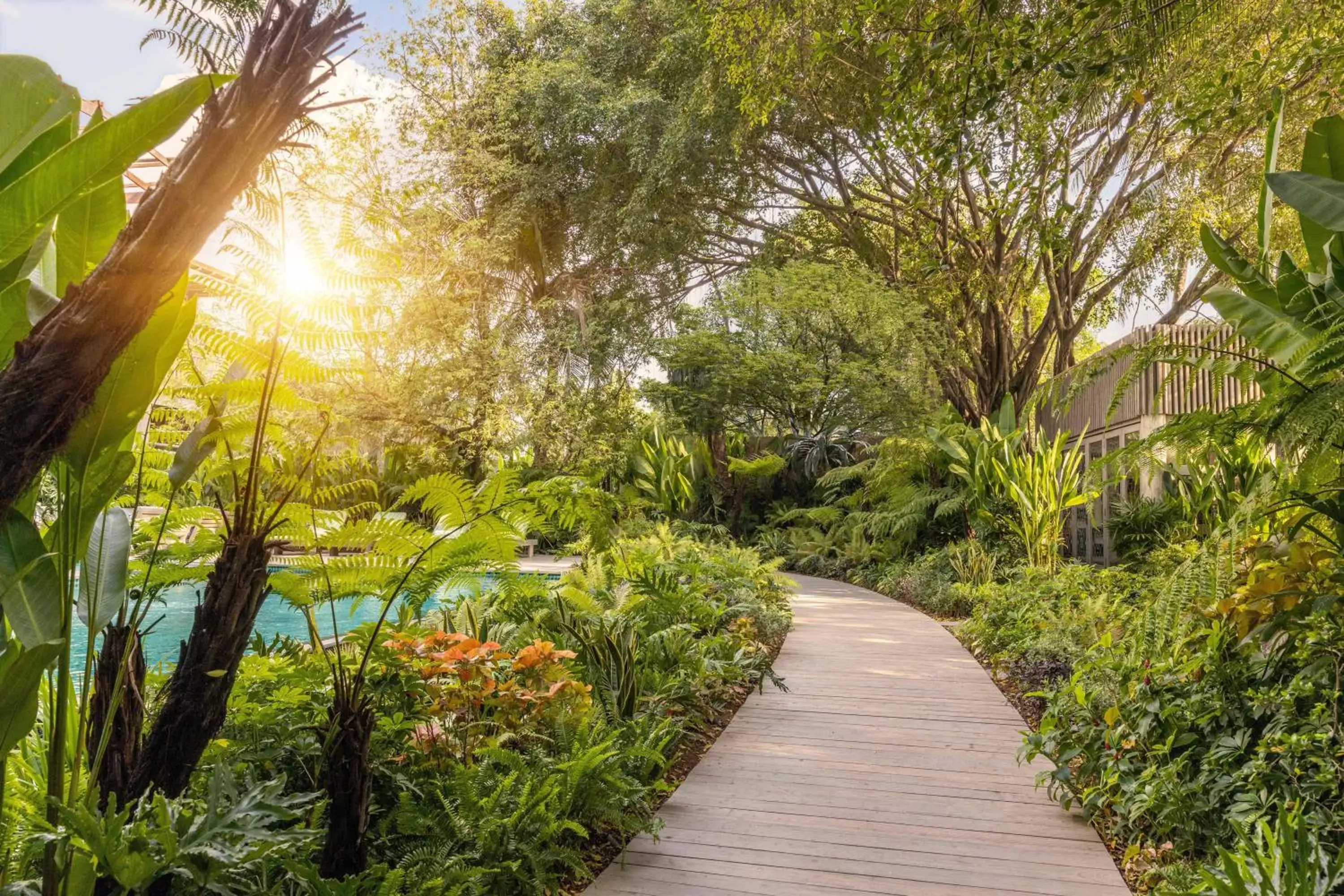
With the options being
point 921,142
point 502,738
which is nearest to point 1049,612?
point 921,142

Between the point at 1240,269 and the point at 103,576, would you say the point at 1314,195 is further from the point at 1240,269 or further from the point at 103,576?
the point at 103,576

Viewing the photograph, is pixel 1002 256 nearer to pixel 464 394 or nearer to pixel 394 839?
pixel 464 394

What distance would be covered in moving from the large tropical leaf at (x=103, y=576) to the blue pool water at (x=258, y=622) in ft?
17.5

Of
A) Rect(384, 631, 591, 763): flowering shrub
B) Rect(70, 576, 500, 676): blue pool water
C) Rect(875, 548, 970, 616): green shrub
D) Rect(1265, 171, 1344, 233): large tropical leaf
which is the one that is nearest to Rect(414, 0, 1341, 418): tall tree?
Rect(1265, 171, 1344, 233): large tropical leaf

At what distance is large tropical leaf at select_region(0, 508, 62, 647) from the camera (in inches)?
56.5

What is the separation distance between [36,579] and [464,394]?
13.0 m

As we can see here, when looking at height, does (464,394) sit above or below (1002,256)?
below

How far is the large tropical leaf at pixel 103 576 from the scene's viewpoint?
1702mm

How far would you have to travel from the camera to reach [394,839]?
8.46ft

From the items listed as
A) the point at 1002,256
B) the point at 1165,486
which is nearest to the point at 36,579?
the point at 1165,486

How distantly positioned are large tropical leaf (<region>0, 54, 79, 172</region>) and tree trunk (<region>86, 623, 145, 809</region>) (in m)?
1.17

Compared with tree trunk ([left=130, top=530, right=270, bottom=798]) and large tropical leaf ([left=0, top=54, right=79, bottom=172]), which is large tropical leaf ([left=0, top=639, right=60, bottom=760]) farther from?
large tropical leaf ([left=0, top=54, right=79, bottom=172])

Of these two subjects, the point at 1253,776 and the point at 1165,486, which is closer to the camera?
the point at 1253,776

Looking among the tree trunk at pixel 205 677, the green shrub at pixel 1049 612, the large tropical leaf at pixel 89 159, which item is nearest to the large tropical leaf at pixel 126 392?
the large tropical leaf at pixel 89 159
